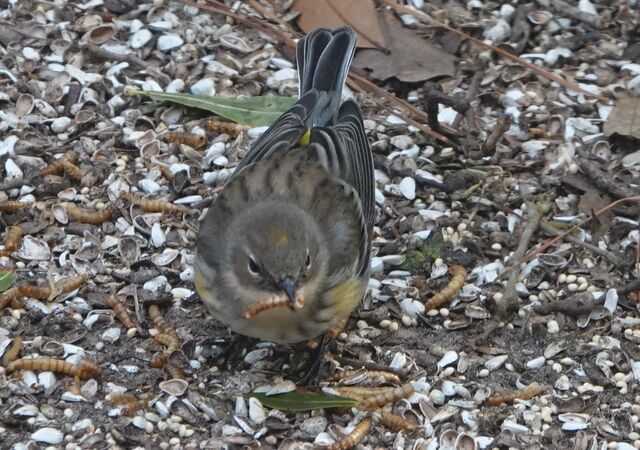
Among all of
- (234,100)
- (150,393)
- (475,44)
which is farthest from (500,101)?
(150,393)

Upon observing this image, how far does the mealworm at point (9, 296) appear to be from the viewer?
14.9 feet

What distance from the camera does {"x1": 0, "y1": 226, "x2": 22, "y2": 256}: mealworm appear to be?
15.8 feet

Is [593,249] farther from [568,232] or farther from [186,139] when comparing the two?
[186,139]

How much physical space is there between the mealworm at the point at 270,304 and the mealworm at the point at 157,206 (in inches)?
42.3

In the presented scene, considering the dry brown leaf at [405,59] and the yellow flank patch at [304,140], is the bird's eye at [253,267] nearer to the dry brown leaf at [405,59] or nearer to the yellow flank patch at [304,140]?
the yellow flank patch at [304,140]

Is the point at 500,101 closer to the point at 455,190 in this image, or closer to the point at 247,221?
the point at 455,190

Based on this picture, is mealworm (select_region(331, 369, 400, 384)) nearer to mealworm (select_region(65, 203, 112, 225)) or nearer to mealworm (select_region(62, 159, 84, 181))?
mealworm (select_region(65, 203, 112, 225))

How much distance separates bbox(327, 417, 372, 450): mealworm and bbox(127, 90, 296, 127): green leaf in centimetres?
173

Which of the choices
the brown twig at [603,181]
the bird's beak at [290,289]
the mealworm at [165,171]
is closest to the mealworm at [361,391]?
the bird's beak at [290,289]

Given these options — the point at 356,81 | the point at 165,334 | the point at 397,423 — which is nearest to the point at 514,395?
the point at 397,423

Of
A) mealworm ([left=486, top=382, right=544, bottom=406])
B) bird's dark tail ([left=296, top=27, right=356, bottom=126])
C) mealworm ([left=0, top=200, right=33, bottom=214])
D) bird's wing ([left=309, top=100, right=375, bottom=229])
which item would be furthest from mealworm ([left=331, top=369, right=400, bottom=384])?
mealworm ([left=0, top=200, right=33, bottom=214])

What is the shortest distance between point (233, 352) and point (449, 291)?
901mm

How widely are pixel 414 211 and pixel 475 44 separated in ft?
3.97

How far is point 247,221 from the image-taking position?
4215 millimetres
